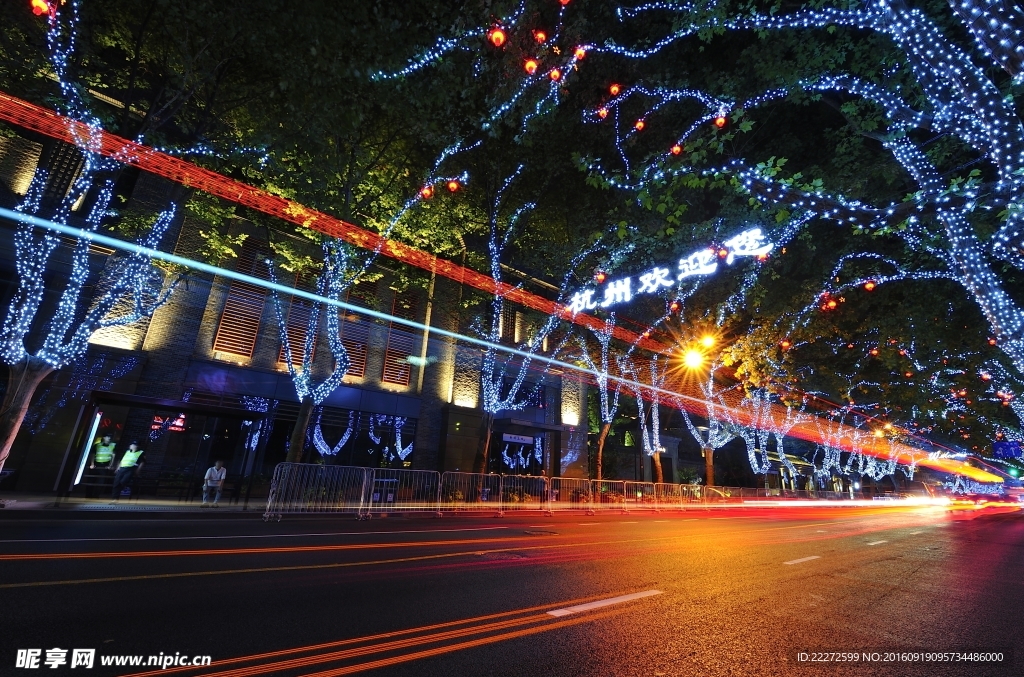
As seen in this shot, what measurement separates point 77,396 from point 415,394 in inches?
462

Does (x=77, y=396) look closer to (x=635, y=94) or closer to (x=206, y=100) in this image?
(x=206, y=100)

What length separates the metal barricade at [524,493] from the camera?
15812 millimetres

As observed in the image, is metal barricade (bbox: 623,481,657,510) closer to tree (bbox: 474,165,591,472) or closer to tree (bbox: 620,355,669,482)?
tree (bbox: 620,355,669,482)

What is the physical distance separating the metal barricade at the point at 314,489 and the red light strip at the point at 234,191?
6868mm

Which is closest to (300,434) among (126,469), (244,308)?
(126,469)

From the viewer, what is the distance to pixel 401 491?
536 inches

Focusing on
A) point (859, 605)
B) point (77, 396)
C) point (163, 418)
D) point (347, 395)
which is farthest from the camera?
point (347, 395)

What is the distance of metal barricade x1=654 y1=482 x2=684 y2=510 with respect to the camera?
2088 cm

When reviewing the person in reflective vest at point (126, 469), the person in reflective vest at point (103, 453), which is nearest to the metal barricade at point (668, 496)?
the person in reflective vest at point (126, 469)

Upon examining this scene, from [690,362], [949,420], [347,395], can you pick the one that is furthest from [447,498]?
[949,420]

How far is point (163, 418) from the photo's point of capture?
604 inches

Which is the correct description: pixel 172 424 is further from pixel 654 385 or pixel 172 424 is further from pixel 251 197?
pixel 654 385

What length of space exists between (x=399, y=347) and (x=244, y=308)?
21.8 feet

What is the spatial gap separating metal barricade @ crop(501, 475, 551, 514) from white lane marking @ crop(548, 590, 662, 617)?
10.7m
